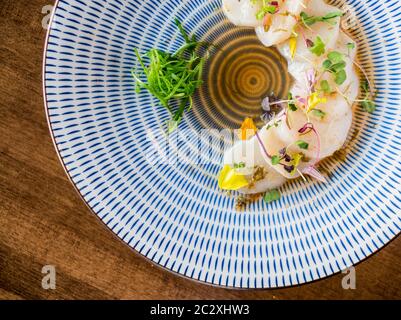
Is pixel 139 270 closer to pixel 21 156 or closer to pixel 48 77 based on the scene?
pixel 21 156

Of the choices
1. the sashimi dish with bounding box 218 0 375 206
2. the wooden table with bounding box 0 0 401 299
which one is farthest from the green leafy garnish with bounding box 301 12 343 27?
the wooden table with bounding box 0 0 401 299

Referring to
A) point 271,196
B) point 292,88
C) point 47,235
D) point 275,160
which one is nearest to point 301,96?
point 292,88

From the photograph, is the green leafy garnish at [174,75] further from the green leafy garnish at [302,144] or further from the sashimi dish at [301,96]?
the green leafy garnish at [302,144]

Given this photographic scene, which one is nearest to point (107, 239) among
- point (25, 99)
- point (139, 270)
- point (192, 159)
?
point (139, 270)

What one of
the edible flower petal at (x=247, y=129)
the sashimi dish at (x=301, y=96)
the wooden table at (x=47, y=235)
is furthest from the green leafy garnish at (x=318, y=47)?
the wooden table at (x=47, y=235)

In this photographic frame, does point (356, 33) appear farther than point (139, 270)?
No

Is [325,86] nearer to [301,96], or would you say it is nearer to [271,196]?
[301,96]
